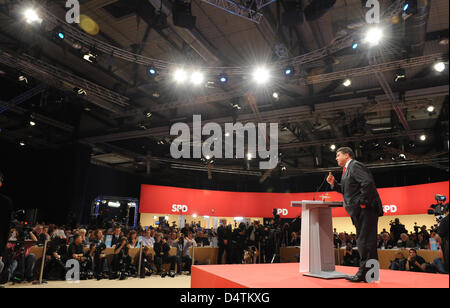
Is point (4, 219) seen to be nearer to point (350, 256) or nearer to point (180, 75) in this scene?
point (180, 75)

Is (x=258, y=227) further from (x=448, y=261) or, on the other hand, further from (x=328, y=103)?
(x=448, y=261)

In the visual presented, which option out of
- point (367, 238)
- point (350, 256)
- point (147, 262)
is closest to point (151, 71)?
point (147, 262)

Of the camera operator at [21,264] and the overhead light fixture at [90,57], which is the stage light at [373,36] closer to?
the overhead light fixture at [90,57]

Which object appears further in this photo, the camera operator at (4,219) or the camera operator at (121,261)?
the camera operator at (121,261)

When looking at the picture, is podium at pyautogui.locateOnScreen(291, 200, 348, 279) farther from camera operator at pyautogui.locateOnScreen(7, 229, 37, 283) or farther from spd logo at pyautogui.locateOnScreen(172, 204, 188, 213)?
spd logo at pyautogui.locateOnScreen(172, 204, 188, 213)

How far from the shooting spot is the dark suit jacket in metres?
2.49

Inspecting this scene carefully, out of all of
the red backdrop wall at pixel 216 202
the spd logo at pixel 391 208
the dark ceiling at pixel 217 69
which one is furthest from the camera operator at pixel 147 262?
the spd logo at pixel 391 208

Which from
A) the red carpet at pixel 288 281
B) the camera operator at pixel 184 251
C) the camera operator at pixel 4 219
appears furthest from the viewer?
the camera operator at pixel 184 251

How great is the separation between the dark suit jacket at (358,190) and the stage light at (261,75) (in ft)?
16.7

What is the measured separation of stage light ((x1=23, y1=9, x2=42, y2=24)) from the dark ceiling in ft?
0.51

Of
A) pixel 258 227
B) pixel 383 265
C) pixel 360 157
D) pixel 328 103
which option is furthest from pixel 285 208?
pixel 328 103

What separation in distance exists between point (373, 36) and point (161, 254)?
7.45 m

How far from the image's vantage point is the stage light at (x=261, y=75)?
24.3 feet
